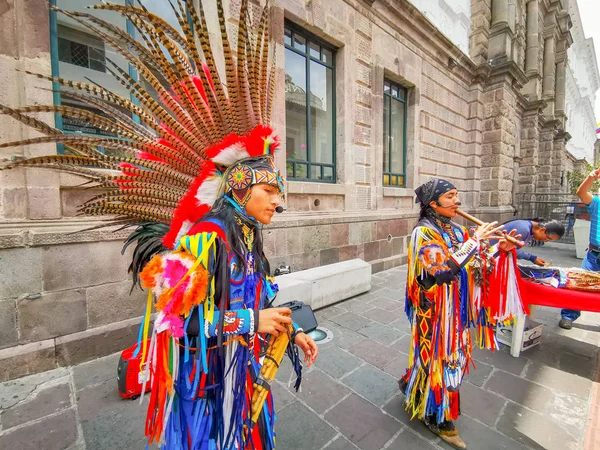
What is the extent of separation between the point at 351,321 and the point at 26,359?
3750mm

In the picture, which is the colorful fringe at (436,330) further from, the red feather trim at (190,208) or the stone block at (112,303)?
the stone block at (112,303)

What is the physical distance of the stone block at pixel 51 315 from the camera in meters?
2.86

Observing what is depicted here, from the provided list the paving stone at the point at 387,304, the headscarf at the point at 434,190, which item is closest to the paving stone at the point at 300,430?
the headscarf at the point at 434,190

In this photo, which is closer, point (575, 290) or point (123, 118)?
point (123, 118)

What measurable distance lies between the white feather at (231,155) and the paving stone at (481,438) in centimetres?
248

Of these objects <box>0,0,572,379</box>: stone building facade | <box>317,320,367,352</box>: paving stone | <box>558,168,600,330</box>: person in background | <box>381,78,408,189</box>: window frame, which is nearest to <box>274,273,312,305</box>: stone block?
<box>317,320,367,352</box>: paving stone

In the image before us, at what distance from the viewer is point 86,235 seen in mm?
3109

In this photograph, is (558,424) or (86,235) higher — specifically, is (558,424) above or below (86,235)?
below

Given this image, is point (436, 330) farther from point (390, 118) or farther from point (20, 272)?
point (390, 118)

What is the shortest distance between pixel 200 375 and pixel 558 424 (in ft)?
9.54

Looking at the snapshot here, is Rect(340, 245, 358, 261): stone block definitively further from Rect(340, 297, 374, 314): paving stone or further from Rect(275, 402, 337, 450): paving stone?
Rect(275, 402, 337, 450): paving stone

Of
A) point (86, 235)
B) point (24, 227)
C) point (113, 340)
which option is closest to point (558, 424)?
point (113, 340)

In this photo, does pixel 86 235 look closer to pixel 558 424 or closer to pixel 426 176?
pixel 558 424

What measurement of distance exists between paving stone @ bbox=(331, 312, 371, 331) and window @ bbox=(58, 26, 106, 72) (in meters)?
4.52
